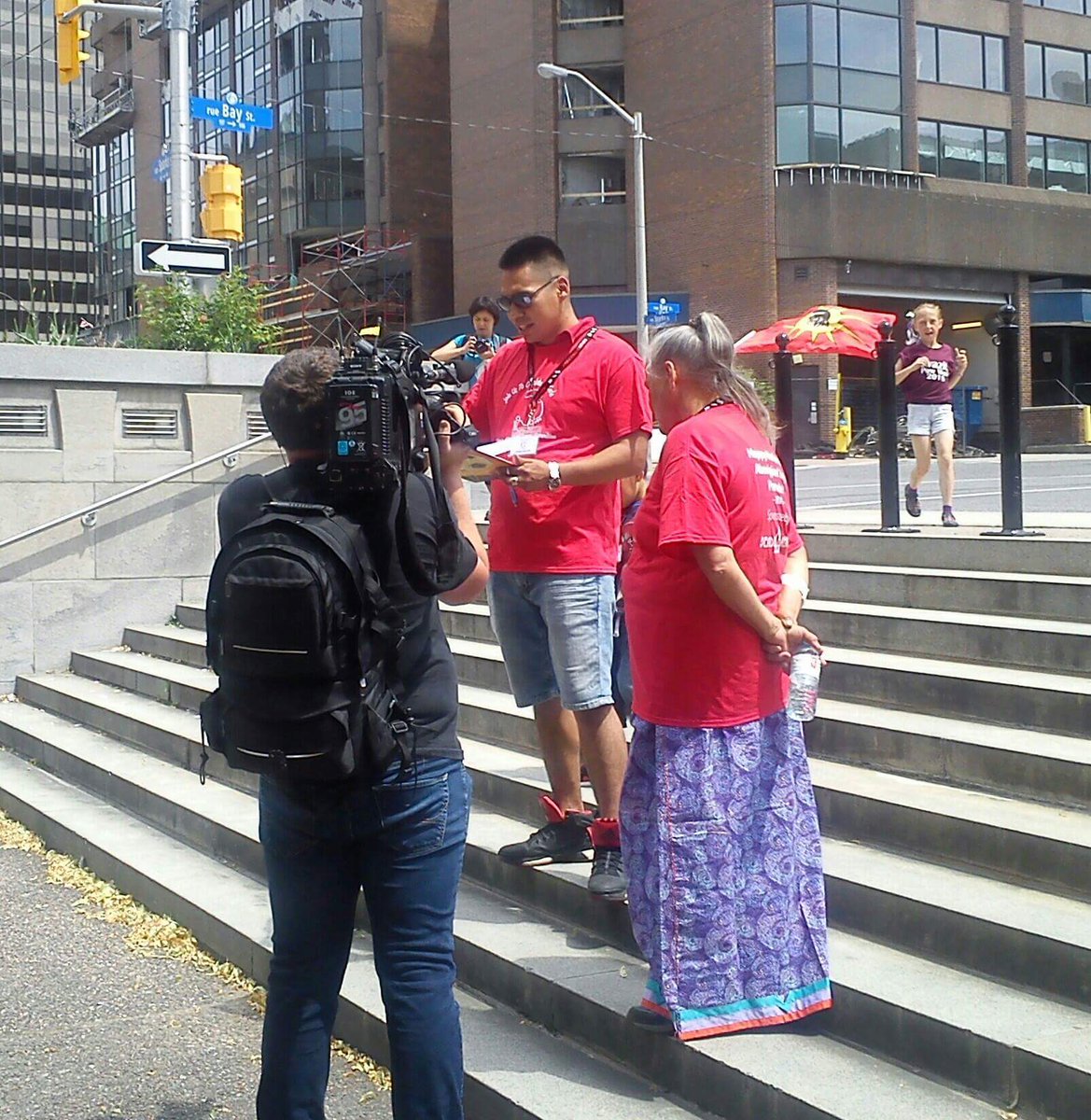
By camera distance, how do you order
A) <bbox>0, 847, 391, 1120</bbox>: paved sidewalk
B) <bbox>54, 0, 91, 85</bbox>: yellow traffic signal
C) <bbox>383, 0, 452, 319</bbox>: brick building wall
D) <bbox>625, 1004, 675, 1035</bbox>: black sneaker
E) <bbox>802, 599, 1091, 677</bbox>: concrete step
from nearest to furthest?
1. <bbox>625, 1004, 675, 1035</bbox>: black sneaker
2. <bbox>0, 847, 391, 1120</bbox>: paved sidewalk
3. <bbox>802, 599, 1091, 677</bbox>: concrete step
4. <bbox>54, 0, 91, 85</bbox>: yellow traffic signal
5. <bbox>383, 0, 452, 319</bbox>: brick building wall

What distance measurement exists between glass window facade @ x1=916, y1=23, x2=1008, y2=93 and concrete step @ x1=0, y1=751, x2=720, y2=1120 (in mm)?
39600

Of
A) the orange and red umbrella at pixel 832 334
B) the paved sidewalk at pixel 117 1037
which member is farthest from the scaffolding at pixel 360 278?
the paved sidewalk at pixel 117 1037

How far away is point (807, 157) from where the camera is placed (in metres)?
39.7

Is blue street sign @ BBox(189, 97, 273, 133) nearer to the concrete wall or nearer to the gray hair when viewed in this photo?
the concrete wall

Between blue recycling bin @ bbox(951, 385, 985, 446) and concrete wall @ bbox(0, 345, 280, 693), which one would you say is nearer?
concrete wall @ bbox(0, 345, 280, 693)

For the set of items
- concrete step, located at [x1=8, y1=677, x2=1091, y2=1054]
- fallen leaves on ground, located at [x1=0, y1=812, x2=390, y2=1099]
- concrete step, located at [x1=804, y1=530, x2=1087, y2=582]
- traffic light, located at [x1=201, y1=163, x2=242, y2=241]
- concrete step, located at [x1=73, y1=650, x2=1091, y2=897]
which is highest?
traffic light, located at [x1=201, y1=163, x2=242, y2=241]

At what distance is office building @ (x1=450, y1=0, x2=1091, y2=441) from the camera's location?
1556 inches

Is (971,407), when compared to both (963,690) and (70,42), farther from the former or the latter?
(963,690)

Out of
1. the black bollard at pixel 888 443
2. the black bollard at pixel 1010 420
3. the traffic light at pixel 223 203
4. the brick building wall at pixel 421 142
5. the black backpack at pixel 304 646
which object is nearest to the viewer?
the black backpack at pixel 304 646

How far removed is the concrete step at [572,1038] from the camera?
3.50m

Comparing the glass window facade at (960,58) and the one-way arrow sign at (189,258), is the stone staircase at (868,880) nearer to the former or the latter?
the one-way arrow sign at (189,258)

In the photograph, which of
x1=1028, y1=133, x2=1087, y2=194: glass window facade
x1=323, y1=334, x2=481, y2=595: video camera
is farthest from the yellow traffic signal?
x1=1028, y1=133, x2=1087, y2=194: glass window facade

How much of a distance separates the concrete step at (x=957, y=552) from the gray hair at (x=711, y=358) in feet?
9.97

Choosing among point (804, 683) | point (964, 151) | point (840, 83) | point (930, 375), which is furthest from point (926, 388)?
point (964, 151)
